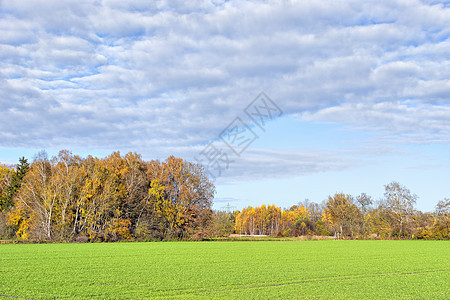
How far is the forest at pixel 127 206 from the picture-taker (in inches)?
2078

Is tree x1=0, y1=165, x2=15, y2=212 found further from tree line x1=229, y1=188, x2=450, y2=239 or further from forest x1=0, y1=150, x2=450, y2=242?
tree line x1=229, y1=188, x2=450, y2=239

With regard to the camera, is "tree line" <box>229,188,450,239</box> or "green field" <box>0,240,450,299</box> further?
"tree line" <box>229,188,450,239</box>

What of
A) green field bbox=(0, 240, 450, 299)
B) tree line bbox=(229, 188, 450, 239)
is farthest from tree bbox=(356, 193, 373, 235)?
green field bbox=(0, 240, 450, 299)

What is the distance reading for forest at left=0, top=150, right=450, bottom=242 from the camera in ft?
173

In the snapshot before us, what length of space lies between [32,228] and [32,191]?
5.34 meters

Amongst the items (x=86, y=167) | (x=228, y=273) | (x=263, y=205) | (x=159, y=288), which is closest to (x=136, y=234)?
(x=86, y=167)

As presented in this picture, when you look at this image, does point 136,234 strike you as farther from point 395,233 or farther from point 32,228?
point 395,233

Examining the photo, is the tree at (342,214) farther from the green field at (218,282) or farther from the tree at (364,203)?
the green field at (218,282)

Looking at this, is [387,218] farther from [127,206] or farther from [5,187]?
[5,187]

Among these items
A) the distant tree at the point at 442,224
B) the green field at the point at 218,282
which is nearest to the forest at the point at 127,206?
the distant tree at the point at 442,224

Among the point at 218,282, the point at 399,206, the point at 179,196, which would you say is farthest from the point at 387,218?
the point at 218,282

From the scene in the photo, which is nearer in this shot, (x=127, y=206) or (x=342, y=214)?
(x=127, y=206)

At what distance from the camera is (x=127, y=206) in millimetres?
59531

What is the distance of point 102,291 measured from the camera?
13664 mm
